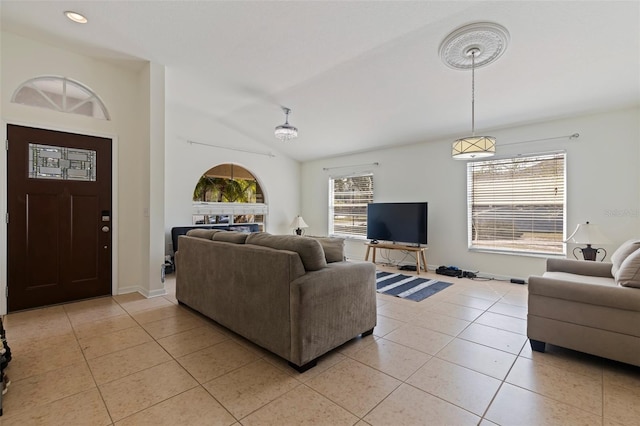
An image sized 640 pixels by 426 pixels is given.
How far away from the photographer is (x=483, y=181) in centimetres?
486

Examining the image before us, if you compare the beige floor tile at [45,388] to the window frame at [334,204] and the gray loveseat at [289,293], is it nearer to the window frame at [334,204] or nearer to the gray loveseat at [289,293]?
the gray loveseat at [289,293]

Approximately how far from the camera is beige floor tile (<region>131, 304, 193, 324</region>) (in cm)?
302

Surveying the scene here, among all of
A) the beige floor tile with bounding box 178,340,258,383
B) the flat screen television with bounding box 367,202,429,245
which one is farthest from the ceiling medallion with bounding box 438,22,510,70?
the beige floor tile with bounding box 178,340,258,383

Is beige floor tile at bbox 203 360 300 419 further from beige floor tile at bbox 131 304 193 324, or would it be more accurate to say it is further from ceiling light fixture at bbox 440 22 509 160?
ceiling light fixture at bbox 440 22 509 160

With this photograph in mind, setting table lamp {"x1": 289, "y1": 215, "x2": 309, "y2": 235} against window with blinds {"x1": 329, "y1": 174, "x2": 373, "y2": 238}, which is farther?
table lamp {"x1": 289, "y1": 215, "x2": 309, "y2": 235}

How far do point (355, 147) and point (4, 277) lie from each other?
557 centimetres

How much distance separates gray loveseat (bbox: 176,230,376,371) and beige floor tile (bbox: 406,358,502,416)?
0.64 metres

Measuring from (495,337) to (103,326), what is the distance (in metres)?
3.67

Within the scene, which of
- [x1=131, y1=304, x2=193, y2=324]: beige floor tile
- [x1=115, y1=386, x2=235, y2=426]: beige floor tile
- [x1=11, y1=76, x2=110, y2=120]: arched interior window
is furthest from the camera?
[x1=11, y1=76, x2=110, y2=120]: arched interior window

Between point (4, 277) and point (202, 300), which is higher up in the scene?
point (4, 277)

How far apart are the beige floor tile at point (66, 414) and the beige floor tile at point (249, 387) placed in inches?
22.1

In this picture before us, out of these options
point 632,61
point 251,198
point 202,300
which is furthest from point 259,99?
point 632,61

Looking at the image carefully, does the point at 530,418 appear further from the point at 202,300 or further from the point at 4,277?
the point at 4,277

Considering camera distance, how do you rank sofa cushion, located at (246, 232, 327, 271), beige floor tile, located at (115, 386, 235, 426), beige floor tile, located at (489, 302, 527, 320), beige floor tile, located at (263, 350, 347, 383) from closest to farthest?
beige floor tile, located at (115, 386, 235, 426) → beige floor tile, located at (263, 350, 347, 383) → sofa cushion, located at (246, 232, 327, 271) → beige floor tile, located at (489, 302, 527, 320)
